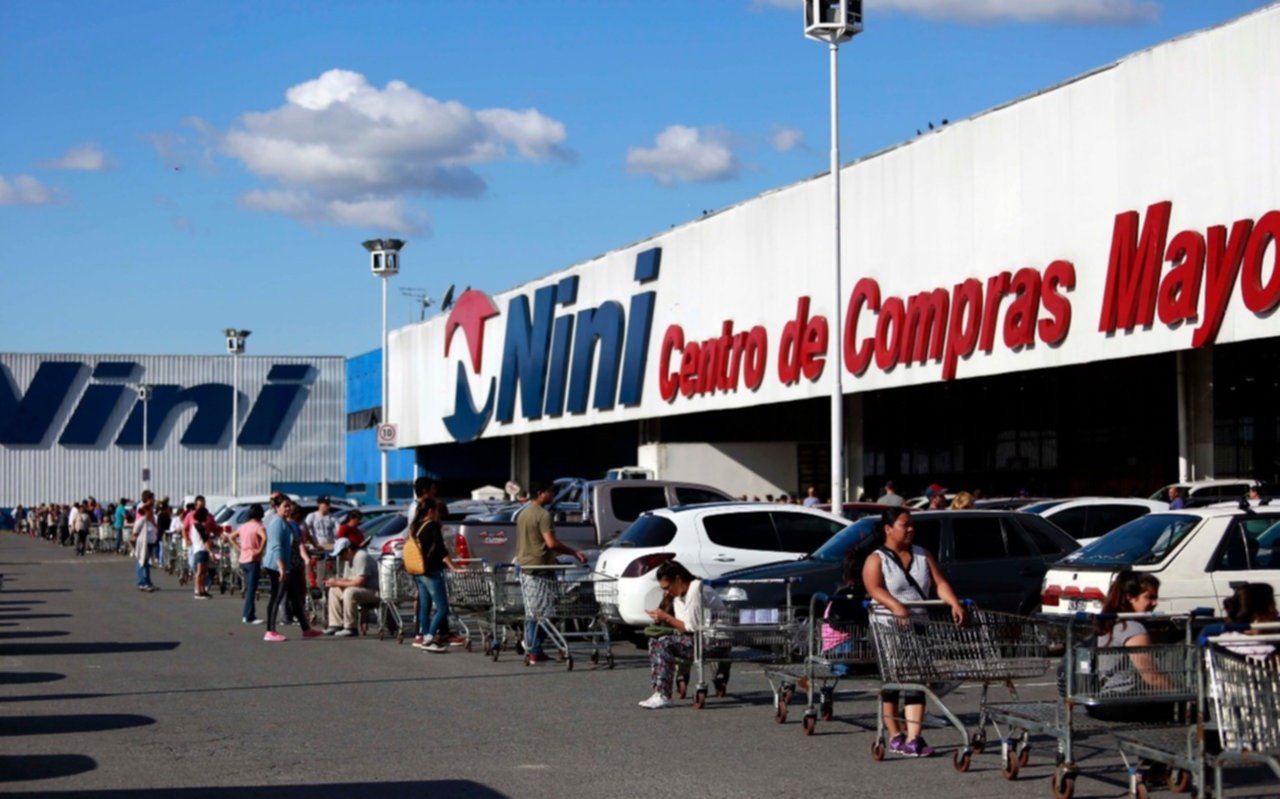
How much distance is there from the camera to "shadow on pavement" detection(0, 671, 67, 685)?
16.6 meters

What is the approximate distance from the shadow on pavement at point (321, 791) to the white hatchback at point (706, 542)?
849cm

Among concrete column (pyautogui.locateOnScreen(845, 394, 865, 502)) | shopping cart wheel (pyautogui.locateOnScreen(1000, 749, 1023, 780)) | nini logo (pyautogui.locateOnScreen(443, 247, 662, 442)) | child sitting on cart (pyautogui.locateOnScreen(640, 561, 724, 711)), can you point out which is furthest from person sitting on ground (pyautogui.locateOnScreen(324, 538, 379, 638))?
nini logo (pyautogui.locateOnScreen(443, 247, 662, 442))

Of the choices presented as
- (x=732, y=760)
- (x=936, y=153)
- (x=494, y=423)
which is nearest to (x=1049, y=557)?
(x=732, y=760)

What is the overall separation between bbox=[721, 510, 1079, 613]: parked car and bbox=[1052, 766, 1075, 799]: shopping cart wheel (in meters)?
7.79

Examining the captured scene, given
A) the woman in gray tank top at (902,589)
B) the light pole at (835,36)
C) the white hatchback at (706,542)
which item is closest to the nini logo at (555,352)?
the light pole at (835,36)

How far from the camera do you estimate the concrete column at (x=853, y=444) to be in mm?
41062

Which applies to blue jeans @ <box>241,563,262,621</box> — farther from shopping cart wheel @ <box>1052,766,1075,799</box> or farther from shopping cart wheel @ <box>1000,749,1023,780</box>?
shopping cart wheel @ <box>1052,766,1075,799</box>

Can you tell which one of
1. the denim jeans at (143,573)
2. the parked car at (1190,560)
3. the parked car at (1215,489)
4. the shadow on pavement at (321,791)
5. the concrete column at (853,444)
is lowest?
the shadow on pavement at (321,791)

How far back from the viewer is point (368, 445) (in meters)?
83.1

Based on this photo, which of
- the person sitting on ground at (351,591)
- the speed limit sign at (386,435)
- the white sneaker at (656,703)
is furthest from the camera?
the speed limit sign at (386,435)

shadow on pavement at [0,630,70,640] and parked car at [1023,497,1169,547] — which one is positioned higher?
parked car at [1023,497,1169,547]

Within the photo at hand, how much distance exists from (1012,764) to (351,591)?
13.4m

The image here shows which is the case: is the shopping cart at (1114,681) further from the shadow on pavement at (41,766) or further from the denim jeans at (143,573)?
the denim jeans at (143,573)

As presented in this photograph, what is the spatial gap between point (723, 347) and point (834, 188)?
1455 cm
